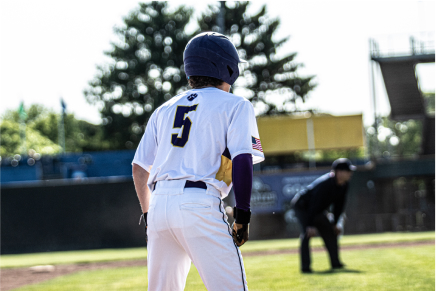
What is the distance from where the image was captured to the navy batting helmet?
3219 mm

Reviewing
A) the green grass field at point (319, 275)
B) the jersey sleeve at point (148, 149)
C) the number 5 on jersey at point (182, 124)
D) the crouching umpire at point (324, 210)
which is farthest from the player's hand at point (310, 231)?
the number 5 on jersey at point (182, 124)

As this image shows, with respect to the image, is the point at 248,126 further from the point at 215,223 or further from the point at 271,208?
the point at 271,208

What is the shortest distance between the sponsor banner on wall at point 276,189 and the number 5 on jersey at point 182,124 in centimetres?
1653

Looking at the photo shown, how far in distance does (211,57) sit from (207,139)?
0.51 metres

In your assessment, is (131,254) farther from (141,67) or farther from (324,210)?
(141,67)

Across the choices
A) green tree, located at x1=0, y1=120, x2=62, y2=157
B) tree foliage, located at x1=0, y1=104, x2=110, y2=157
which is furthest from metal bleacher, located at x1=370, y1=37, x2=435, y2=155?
green tree, located at x1=0, y1=120, x2=62, y2=157

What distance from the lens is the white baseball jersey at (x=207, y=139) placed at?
2965 mm

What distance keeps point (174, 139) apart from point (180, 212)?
1.40ft

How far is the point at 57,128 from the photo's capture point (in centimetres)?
7456

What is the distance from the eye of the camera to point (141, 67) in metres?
43.0

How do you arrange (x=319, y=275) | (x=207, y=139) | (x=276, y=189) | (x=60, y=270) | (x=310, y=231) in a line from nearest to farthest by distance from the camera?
(x=207, y=139)
(x=319, y=275)
(x=310, y=231)
(x=60, y=270)
(x=276, y=189)

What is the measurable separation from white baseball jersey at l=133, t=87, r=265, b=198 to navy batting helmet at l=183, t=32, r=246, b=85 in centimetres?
15

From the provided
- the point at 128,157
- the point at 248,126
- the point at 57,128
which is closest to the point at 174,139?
the point at 248,126

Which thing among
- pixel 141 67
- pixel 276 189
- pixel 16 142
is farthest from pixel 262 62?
pixel 16 142
